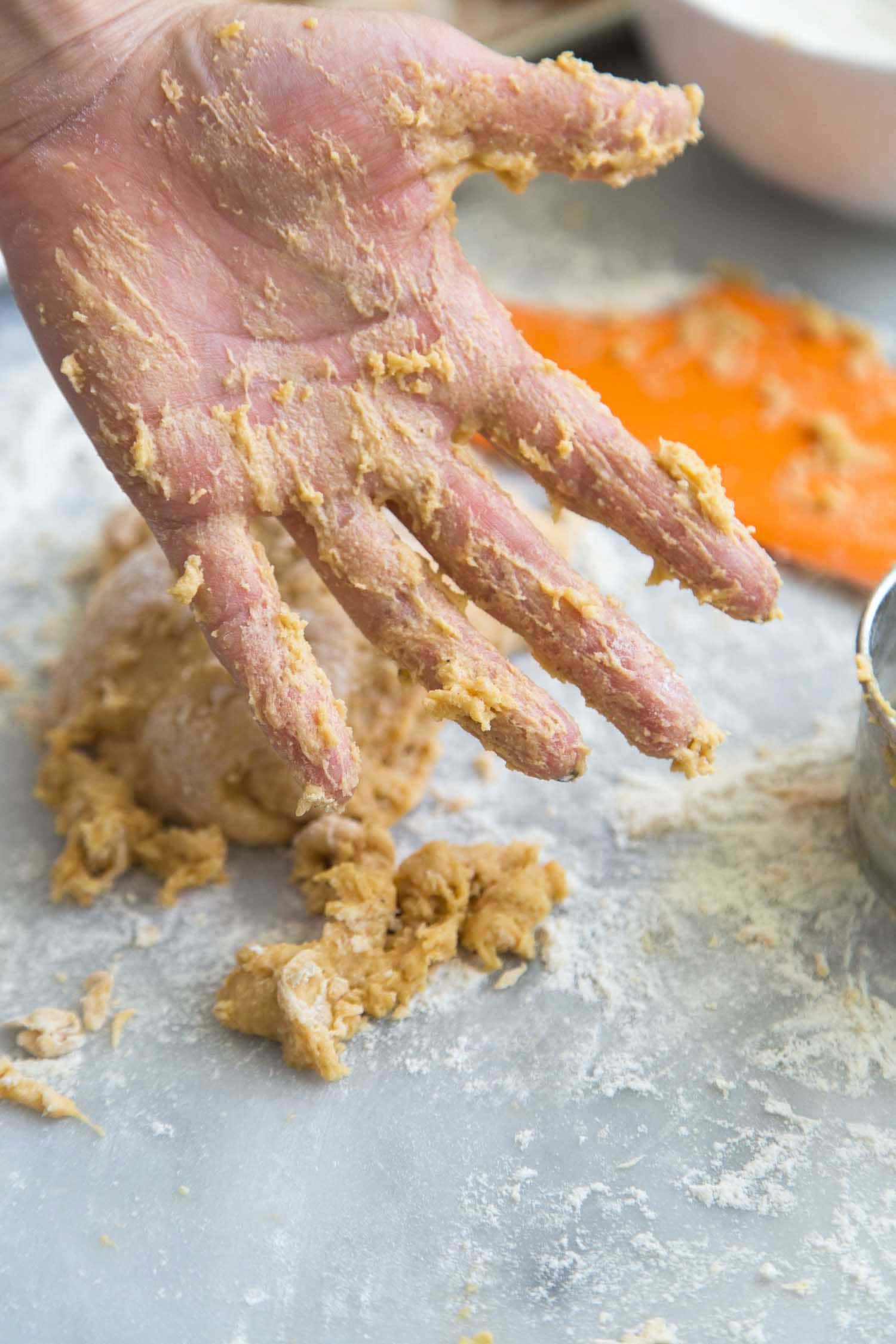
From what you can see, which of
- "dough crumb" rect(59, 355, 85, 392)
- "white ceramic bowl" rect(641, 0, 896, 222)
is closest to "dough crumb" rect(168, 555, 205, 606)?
"dough crumb" rect(59, 355, 85, 392)

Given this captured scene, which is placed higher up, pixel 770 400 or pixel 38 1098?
pixel 38 1098

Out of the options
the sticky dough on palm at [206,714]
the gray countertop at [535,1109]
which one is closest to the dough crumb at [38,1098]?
the gray countertop at [535,1109]

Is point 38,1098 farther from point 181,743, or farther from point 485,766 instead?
point 485,766

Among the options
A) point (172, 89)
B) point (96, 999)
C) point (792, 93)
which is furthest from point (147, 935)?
point (792, 93)

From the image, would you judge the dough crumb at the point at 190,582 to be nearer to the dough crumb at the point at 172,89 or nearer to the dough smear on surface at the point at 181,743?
the dough smear on surface at the point at 181,743

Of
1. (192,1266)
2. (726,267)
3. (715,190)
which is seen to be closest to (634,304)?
(726,267)

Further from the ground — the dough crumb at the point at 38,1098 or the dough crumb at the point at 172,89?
the dough crumb at the point at 172,89
